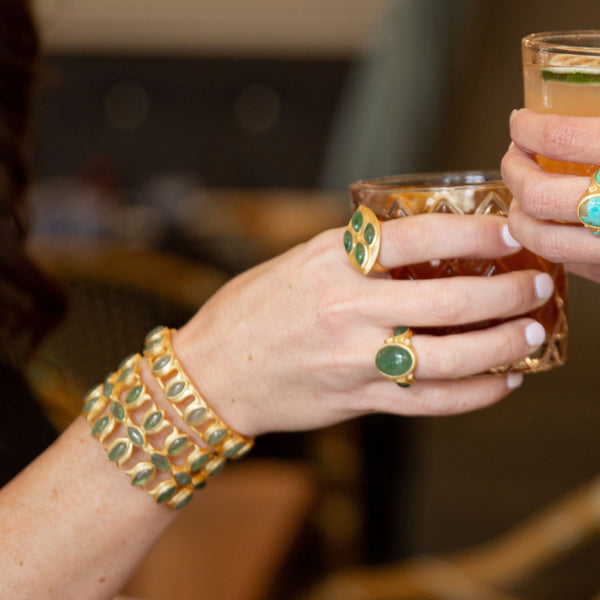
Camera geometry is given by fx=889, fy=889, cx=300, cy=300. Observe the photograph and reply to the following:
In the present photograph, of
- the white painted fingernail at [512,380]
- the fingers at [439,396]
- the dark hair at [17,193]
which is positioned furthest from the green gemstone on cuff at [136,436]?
the dark hair at [17,193]

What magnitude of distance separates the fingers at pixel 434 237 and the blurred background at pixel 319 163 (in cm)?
103

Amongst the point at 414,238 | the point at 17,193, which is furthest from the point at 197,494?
the point at 414,238

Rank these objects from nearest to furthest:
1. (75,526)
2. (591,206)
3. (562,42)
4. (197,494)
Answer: (591,206) < (562,42) < (75,526) < (197,494)

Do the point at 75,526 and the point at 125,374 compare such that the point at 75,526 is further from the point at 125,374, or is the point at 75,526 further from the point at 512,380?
the point at 512,380

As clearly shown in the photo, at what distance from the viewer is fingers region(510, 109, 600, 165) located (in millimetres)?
647

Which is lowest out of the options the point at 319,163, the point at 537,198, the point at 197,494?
the point at 319,163

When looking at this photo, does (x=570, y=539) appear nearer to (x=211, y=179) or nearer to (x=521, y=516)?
(x=521, y=516)

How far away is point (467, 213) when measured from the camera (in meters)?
0.79

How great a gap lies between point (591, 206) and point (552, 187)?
0.11 feet

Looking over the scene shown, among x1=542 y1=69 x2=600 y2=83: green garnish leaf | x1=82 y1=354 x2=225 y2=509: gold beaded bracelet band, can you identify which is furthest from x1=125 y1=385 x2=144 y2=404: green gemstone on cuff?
x1=542 y1=69 x2=600 y2=83: green garnish leaf

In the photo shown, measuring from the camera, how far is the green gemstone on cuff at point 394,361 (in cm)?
73

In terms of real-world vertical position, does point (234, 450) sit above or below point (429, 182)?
below

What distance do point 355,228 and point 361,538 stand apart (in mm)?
2570

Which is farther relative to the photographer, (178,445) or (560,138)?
(178,445)
